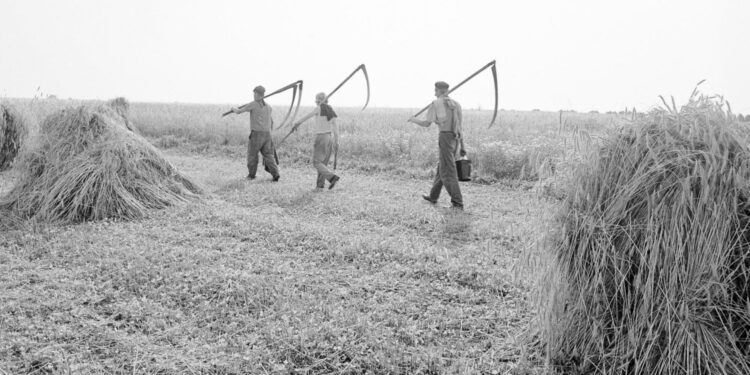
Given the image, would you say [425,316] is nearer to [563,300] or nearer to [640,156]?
[563,300]

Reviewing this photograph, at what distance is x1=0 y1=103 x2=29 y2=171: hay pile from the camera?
11.7 metres

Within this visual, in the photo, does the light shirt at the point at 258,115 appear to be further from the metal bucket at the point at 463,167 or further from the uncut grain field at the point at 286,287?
the metal bucket at the point at 463,167

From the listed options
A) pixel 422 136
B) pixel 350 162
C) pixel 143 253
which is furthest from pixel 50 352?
pixel 422 136

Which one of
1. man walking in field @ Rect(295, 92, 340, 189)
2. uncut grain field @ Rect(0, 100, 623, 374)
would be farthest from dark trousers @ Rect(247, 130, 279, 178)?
uncut grain field @ Rect(0, 100, 623, 374)

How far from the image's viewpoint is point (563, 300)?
316cm

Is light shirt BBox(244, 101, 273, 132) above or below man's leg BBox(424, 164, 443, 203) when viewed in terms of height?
above

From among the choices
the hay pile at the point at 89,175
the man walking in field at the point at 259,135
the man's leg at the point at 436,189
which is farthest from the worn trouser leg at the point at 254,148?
the man's leg at the point at 436,189

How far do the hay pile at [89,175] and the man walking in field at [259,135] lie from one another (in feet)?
8.43

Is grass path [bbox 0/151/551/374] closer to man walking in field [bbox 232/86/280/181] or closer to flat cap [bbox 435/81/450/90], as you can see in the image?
flat cap [bbox 435/81/450/90]

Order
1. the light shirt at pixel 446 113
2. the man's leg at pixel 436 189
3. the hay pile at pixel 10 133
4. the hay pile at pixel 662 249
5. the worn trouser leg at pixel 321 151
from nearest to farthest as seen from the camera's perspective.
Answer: the hay pile at pixel 662 249, the light shirt at pixel 446 113, the man's leg at pixel 436 189, the worn trouser leg at pixel 321 151, the hay pile at pixel 10 133

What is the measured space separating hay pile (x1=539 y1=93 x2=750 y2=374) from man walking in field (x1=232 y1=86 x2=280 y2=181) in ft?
27.2

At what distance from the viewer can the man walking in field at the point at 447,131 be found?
7.96 metres

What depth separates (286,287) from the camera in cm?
461

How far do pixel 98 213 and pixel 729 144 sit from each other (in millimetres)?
6804
